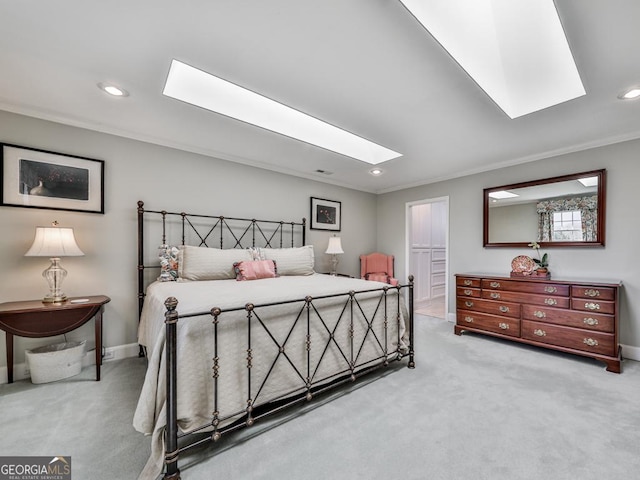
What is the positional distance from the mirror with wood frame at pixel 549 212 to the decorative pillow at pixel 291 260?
8.61 ft

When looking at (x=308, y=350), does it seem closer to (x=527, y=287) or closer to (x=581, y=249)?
(x=527, y=287)

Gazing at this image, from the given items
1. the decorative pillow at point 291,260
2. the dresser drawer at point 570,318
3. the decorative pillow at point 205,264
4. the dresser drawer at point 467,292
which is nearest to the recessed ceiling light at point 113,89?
the decorative pillow at point 205,264

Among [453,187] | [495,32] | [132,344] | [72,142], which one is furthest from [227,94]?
[453,187]

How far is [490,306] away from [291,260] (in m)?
2.61

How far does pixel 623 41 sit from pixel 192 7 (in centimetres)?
246

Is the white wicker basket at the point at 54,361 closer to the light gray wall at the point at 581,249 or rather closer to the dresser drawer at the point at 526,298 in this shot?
the dresser drawer at the point at 526,298

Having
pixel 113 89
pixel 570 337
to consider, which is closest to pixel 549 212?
pixel 570 337

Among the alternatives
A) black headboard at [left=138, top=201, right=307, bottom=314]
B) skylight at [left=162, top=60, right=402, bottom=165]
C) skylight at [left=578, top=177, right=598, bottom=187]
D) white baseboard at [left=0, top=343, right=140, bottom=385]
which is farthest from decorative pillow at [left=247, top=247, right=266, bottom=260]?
skylight at [left=578, top=177, right=598, bottom=187]

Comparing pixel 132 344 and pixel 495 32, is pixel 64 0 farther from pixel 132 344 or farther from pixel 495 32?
pixel 132 344

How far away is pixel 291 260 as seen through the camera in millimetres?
3541

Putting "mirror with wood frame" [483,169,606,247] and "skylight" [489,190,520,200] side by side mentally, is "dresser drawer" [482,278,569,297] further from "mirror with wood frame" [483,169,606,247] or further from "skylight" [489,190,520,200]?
→ "skylight" [489,190,520,200]

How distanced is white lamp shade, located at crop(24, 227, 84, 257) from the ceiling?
1113 mm

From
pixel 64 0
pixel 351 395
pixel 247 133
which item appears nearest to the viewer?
pixel 64 0

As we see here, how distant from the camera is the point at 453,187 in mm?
4441
